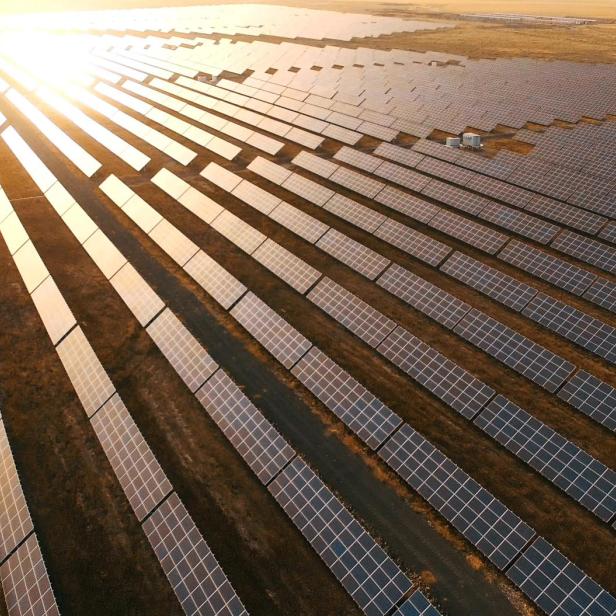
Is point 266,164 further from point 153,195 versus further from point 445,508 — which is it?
point 445,508

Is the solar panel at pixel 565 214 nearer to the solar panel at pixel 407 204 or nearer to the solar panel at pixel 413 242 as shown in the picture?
the solar panel at pixel 407 204

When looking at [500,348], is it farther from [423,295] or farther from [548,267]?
[548,267]

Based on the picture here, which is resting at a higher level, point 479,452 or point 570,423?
point 570,423

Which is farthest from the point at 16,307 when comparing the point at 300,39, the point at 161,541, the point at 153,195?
the point at 300,39

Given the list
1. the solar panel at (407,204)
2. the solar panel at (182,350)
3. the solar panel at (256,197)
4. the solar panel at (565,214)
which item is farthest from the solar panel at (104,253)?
the solar panel at (565,214)

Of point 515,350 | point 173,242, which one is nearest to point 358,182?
point 173,242

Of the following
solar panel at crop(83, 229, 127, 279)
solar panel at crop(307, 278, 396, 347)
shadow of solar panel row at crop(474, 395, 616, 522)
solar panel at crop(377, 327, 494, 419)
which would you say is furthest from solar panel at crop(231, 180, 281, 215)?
shadow of solar panel row at crop(474, 395, 616, 522)
